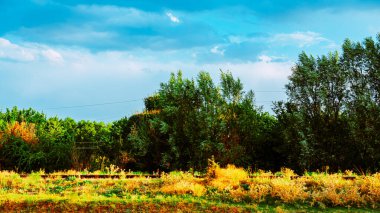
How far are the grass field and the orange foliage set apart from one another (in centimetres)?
806

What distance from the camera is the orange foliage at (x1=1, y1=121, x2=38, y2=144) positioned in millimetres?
23797

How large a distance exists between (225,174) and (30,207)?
19.2ft

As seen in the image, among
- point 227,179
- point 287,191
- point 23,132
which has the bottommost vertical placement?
point 287,191

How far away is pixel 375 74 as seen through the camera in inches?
930

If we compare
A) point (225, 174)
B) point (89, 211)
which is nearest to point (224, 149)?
point (225, 174)

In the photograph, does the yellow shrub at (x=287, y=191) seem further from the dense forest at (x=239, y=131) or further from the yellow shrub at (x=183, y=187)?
the dense forest at (x=239, y=131)

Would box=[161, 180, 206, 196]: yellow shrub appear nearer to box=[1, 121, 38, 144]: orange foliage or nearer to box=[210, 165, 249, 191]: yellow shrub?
box=[210, 165, 249, 191]: yellow shrub

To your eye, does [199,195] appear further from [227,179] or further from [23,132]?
[23,132]

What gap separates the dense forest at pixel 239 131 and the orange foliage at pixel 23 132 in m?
0.04

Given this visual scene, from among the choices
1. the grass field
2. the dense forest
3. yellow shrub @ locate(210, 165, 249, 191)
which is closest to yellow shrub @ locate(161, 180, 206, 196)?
the grass field

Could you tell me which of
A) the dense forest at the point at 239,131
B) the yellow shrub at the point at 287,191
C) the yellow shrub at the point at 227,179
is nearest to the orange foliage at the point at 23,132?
the dense forest at the point at 239,131

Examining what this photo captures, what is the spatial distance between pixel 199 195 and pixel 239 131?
10.2 metres

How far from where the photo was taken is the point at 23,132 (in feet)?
78.8

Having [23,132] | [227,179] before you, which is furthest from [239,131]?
[23,132]
